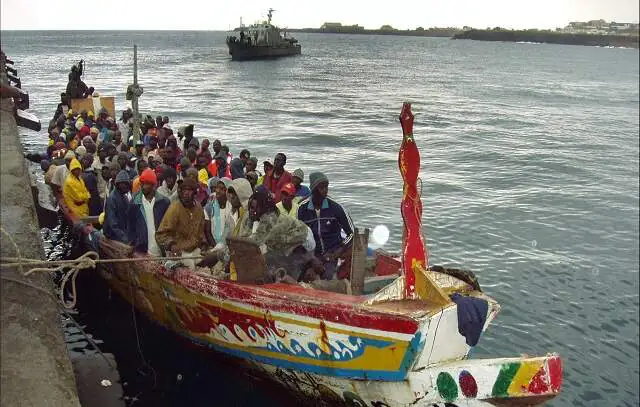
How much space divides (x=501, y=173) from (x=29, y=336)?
62.9 feet

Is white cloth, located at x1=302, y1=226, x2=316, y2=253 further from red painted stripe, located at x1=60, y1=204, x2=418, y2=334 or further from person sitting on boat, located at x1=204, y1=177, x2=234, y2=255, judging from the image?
person sitting on boat, located at x1=204, y1=177, x2=234, y2=255

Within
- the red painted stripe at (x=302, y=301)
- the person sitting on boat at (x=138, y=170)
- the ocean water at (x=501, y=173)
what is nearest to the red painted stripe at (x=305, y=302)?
the red painted stripe at (x=302, y=301)

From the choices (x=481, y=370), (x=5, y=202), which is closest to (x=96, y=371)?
(x=5, y=202)

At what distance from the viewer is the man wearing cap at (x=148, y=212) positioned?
714cm

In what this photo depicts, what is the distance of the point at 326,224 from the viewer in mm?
6984

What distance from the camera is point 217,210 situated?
737 centimetres

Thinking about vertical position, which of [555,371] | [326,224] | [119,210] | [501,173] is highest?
[326,224]

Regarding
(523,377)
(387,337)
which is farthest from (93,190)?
(523,377)

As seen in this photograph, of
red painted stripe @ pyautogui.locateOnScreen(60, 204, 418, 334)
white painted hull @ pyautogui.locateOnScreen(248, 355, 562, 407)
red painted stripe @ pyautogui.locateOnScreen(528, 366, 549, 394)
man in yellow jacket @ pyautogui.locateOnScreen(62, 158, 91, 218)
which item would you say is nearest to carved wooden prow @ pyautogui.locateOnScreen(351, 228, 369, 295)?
red painted stripe @ pyautogui.locateOnScreen(60, 204, 418, 334)

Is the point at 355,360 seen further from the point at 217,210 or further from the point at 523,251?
the point at 523,251

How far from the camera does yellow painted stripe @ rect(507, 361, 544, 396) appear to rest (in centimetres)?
475

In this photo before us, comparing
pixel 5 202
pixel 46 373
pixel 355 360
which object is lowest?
pixel 355 360

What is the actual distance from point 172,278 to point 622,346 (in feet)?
22.6

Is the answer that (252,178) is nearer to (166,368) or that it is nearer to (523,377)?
(166,368)
